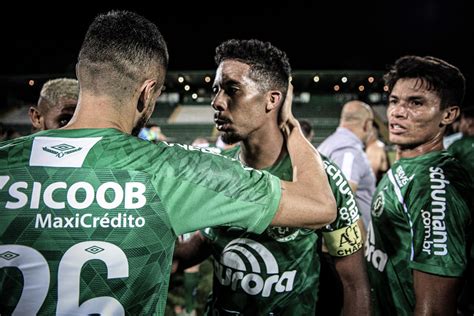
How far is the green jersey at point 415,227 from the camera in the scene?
188 centimetres

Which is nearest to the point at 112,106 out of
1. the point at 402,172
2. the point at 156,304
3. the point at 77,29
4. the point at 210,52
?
→ the point at 156,304

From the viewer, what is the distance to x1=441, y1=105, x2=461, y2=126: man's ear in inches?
92.4

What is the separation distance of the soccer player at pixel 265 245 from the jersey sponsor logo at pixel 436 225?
0.34 metres

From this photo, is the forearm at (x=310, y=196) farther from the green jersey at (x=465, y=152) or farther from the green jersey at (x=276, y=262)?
the green jersey at (x=465, y=152)

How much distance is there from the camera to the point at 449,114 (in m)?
2.37

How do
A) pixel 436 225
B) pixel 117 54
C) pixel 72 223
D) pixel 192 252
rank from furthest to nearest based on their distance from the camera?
pixel 192 252 < pixel 436 225 < pixel 117 54 < pixel 72 223

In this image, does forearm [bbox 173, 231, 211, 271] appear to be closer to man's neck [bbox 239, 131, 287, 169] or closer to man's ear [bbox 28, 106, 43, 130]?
man's neck [bbox 239, 131, 287, 169]

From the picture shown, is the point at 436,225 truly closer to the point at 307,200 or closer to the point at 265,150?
the point at 307,200

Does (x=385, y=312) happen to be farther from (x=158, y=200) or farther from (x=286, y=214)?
(x=158, y=200)

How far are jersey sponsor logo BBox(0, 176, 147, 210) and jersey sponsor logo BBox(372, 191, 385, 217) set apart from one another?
1.62 m

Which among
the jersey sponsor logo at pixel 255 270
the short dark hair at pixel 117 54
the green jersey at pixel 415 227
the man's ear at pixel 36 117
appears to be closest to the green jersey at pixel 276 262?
the jersey sponsor logo at pixel 255 270

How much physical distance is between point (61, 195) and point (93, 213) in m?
0.12

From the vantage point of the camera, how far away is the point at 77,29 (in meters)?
20.7

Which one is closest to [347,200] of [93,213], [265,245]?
[265,245]
